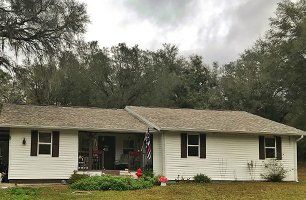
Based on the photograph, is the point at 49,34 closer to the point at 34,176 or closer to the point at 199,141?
the point at 34,176

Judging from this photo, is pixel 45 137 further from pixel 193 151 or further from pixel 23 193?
pixel 193 151

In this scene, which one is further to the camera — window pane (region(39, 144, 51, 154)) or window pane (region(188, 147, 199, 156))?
window pane (region(188, 147, 199, 156))

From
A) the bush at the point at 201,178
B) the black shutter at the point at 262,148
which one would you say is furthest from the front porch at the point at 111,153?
the black shutter at the point at 262,148

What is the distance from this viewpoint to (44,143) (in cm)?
2227

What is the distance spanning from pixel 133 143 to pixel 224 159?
5348 mm

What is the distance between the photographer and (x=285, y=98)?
4162 cm

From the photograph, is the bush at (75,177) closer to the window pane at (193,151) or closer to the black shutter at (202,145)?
the window pane at (193,151)

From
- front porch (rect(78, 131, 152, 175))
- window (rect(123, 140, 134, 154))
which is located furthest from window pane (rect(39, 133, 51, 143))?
window (rect(123, 140, 134, 154))

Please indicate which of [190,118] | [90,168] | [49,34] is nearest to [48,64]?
[49,34]

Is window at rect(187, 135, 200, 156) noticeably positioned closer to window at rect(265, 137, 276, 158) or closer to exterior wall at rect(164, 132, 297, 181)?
exterior wall at rect(164, 132, 297, 181)

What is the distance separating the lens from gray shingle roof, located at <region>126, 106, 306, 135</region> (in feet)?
77.6

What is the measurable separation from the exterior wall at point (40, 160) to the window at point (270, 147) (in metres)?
10.5

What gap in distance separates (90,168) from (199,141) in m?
5.84

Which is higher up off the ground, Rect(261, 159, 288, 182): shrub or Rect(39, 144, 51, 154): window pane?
Rect(39, 144, 51, 154): window pane
